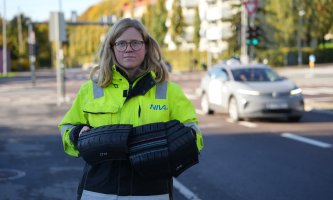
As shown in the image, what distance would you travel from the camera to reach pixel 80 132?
109 inches

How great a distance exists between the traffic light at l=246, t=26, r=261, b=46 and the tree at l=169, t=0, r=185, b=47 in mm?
46643

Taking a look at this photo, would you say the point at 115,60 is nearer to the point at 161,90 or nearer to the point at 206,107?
the point at 161,90

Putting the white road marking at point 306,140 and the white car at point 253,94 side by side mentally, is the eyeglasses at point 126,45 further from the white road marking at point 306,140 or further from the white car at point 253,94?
the white car at point 253,94

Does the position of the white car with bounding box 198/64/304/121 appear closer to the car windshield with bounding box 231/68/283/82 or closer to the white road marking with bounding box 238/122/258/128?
the car windshield with bounding box 231/68/283/82

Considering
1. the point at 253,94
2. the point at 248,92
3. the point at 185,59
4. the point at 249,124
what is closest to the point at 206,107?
the point at 248,92

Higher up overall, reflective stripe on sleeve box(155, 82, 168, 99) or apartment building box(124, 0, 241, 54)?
apartment building box(124, 0, 241, 54)

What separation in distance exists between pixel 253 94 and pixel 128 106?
11507 millimetres

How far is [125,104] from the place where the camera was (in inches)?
110

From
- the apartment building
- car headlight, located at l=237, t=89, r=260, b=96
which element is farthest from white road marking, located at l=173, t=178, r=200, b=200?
the apartment building

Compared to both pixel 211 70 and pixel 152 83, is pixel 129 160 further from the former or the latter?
pixel 211 70

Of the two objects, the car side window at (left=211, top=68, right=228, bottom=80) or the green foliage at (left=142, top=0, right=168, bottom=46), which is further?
the green foliage at (left=142, top=0, right=168, bottom=46)

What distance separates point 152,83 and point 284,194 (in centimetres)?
406

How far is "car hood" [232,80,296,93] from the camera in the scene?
14.0 m

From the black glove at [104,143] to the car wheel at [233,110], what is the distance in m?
11.8
